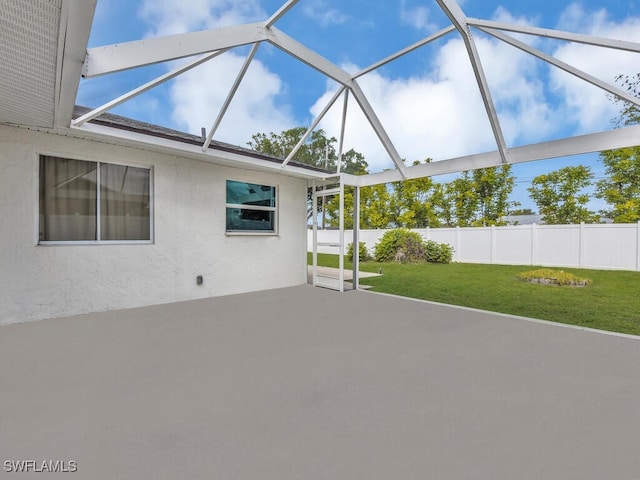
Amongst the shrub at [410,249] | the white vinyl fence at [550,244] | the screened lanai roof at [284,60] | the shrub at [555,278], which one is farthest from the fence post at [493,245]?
the screened lanai roof at [284,60]

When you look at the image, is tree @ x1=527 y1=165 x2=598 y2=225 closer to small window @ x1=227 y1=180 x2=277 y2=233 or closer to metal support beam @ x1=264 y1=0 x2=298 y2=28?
small window @ x1=227 y1=180 x2=277 y2=233

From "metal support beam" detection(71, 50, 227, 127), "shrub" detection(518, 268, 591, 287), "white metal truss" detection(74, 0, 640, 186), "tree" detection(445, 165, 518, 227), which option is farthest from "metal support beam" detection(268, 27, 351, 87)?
"tree" detection(445, 165, 518, 227)

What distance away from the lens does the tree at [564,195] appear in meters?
14.1

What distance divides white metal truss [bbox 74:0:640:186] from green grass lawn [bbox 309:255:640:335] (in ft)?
9.15

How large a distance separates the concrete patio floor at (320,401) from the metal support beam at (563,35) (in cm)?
342

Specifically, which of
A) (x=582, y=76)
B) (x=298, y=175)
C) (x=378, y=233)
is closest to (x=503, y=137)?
(x=582, y=76)

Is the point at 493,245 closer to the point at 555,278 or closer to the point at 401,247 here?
the point at 401,247

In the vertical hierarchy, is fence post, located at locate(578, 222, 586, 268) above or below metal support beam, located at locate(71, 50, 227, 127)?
below

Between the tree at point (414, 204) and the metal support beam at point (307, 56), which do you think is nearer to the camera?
the metal support beam at point (307, 56)

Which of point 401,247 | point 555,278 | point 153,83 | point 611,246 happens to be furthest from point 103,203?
point 611,246

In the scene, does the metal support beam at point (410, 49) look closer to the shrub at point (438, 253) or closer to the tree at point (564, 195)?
the shrub at point (438, 253)

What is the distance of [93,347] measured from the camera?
3471mm

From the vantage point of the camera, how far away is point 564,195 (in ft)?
48.2

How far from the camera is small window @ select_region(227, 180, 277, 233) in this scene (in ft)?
22.5
